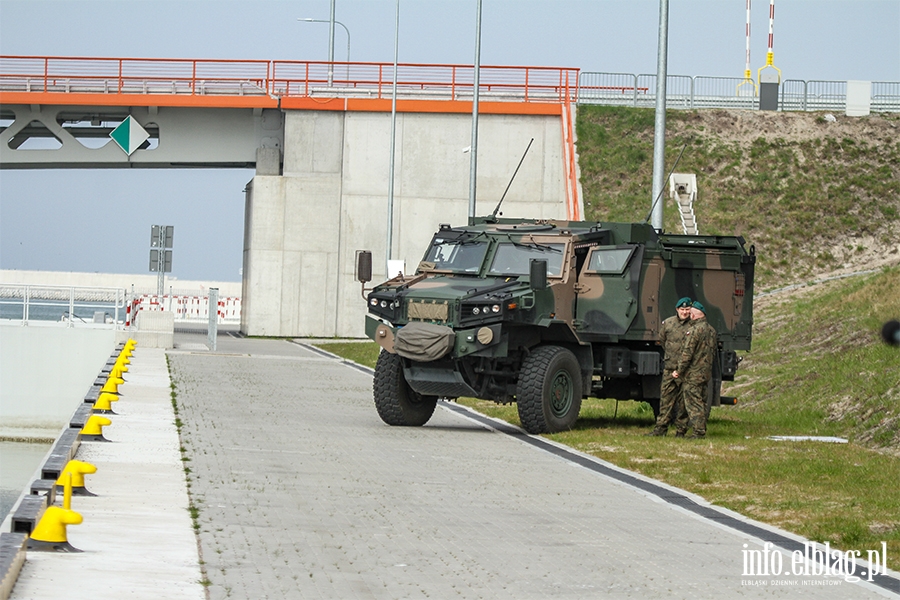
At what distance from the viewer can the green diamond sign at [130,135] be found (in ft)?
154

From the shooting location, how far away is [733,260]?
62.7ft

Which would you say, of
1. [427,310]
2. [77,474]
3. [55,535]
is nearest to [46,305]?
[427,310]

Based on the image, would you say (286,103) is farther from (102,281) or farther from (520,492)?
(102,281)

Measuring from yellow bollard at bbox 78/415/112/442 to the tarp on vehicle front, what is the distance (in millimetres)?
3824

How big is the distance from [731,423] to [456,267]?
15.6 ft

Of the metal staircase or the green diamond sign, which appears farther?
the green diamond sign

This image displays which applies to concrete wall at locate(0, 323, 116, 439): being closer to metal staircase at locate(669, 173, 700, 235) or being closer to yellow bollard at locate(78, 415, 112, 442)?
yellow bollard at locate(78, 415, 112, 442)

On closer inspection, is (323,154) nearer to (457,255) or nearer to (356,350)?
(356,350)

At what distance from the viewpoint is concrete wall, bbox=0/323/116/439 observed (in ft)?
108

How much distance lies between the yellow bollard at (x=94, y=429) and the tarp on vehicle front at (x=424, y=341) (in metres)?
3.82

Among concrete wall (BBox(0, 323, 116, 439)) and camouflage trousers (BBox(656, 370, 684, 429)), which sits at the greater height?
camouflage trousers (BBox(656, 370, 684, 429))

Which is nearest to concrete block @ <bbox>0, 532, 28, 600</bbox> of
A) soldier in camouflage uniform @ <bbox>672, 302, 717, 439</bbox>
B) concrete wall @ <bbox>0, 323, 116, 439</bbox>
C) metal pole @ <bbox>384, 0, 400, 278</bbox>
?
soldier in camouflage uniform @ <bbox>672, 302, 717, 439</bbox>

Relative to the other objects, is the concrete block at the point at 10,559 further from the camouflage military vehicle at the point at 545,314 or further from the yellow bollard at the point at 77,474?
the camouflage military vehicle at the point at 545,314

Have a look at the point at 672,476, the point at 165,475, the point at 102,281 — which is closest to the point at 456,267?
the point at 672,476
